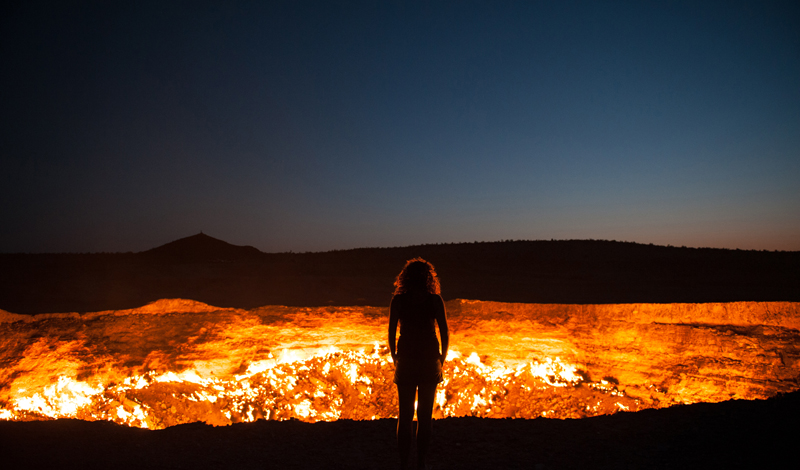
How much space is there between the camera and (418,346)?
2949mm

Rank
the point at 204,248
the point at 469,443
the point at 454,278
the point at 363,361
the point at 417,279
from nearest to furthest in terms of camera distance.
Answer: the point at 417,279 < the point at 469,443 < the point at 363,361 < the point at 454,278 < the point at 204,248

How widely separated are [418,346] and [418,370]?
16cm

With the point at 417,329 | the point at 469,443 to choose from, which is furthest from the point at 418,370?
the point at 469,443

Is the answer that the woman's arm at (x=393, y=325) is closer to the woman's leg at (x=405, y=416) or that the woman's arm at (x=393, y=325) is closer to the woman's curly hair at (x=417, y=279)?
the woman's curly hair at (x=417, y=279)

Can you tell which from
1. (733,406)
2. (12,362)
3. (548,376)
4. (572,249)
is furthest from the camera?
(572,249)

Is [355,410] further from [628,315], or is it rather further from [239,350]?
[628,315]

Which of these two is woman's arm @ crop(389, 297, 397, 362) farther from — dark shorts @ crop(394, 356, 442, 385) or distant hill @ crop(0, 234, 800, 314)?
distant hill @ crop(0, 234, 800, 314)

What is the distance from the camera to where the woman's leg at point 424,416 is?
302 centimetres

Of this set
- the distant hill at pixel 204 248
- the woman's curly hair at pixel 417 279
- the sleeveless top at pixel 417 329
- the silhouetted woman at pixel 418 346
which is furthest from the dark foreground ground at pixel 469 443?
the distant hill at pixel 204 248

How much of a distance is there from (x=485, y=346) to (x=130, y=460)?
16.6 ft

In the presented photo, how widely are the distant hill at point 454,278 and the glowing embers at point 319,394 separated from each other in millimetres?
1730

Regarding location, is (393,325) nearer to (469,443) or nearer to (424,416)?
(424,416)

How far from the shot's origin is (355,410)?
267 inches

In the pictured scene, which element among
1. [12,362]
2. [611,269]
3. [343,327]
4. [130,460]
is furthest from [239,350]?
[611,269]
